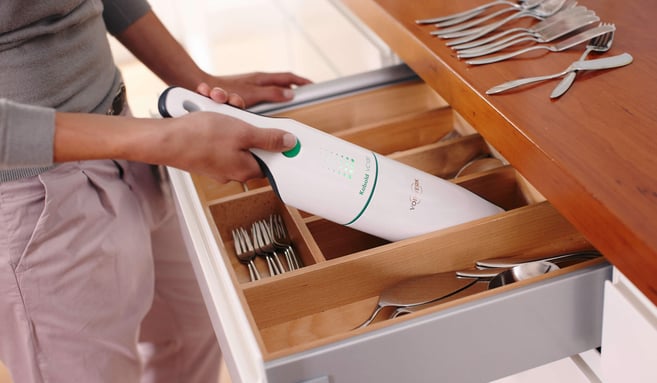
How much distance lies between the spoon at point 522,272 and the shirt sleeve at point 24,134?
0.53 metres

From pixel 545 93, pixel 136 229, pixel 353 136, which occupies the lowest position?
pixel 136 229

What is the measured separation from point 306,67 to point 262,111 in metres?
1.31

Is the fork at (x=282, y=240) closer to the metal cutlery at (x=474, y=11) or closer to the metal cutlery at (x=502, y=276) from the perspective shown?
the metal cutlery at (x=502, y=276)

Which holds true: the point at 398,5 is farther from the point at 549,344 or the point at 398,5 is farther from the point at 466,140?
the point at 549,344

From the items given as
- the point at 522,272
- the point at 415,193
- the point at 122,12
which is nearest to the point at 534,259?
the point at 522,272

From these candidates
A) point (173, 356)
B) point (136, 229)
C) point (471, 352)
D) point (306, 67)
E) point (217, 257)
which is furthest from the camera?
point (306, 67)

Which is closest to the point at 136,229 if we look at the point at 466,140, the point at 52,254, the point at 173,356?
the point at 52,254

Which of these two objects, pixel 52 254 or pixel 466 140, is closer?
pixel 52 254

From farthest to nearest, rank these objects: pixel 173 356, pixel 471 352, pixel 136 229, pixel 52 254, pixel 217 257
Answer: pixel 173 356, pixel 136 229, pixel 52 254, pixel 217 257, pixel 471 352

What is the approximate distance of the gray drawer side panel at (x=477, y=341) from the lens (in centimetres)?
70

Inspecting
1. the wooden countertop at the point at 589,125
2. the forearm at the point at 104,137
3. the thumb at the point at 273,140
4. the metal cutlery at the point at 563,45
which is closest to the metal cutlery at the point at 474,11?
the wooden countertop at the point at 589,125

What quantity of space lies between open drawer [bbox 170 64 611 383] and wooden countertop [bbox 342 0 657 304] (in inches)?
3.9

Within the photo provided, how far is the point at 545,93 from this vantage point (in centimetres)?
84

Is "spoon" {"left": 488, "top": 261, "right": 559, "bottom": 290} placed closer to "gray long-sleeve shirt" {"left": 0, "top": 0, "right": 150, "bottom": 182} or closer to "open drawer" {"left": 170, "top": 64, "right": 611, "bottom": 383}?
"open drawer" {"left": 170, "top": 64, "right": 611, "bottom": 383}
